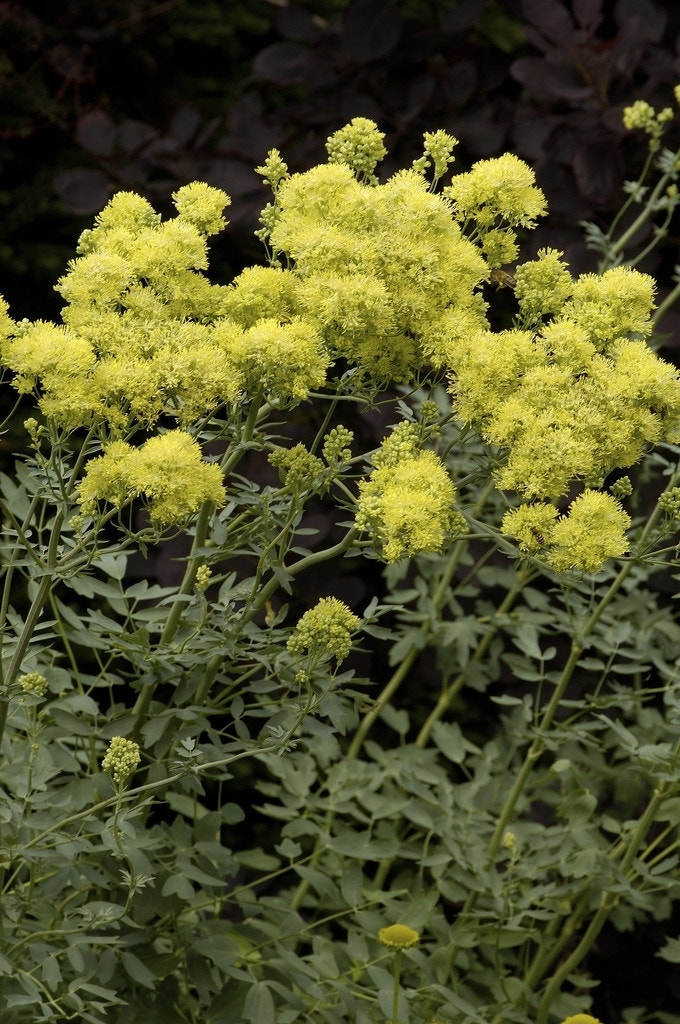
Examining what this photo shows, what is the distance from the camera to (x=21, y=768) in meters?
2.12

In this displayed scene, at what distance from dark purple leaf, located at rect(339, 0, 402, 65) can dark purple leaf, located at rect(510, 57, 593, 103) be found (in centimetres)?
34

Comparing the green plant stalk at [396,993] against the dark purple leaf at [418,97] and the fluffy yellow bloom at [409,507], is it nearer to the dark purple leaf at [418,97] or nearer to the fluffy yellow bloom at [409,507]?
the fluffy yellow bloom at [409,507]

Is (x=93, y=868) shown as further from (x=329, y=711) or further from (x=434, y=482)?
(x=434, y=482)

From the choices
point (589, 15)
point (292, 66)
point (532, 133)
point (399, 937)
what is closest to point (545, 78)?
point (532, 133)

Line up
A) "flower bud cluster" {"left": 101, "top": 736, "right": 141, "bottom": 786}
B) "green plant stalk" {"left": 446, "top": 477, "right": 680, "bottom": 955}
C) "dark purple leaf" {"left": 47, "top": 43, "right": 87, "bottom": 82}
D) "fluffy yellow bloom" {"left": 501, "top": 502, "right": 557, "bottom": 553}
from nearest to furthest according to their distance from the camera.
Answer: "fluffy yellow bloom" {"left": 501, "top": 502, "right": 557, "bottom": 553}
"flower bud cluster" {"left": 101, "top": 736, "right": 141, "bottom": 786}
"green plant stalk" {"left": 446, "top": 477, "right": 680, "bottom": 955}
"dark purple leaf" {"left": 47, "top": 43, "right": 87, "bottom": 82}

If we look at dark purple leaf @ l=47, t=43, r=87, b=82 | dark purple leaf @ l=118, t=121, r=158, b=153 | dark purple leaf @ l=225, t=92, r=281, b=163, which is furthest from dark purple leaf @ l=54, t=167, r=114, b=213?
dark purple leaf @ l=47, t=43, r=87, b=82

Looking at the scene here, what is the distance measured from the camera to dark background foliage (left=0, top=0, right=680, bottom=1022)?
3064 mm

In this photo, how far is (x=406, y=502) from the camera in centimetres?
156

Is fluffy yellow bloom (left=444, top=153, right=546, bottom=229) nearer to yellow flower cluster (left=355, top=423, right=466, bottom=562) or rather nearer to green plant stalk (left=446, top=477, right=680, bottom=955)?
yellow flower cluster (left=355, top=423, right=466, bottom=562)

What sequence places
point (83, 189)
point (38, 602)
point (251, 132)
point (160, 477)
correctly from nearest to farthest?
point (160, 477) → point (38, 602) → point (251, 132) → point (83, 189)

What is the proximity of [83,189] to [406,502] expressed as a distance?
1.97 m

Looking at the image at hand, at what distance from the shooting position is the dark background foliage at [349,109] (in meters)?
3.06

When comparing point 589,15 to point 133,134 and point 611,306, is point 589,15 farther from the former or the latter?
point 611,306

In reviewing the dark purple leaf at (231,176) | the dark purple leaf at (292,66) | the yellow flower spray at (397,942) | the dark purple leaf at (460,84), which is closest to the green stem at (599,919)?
the yellow flower spray at (397,942)
